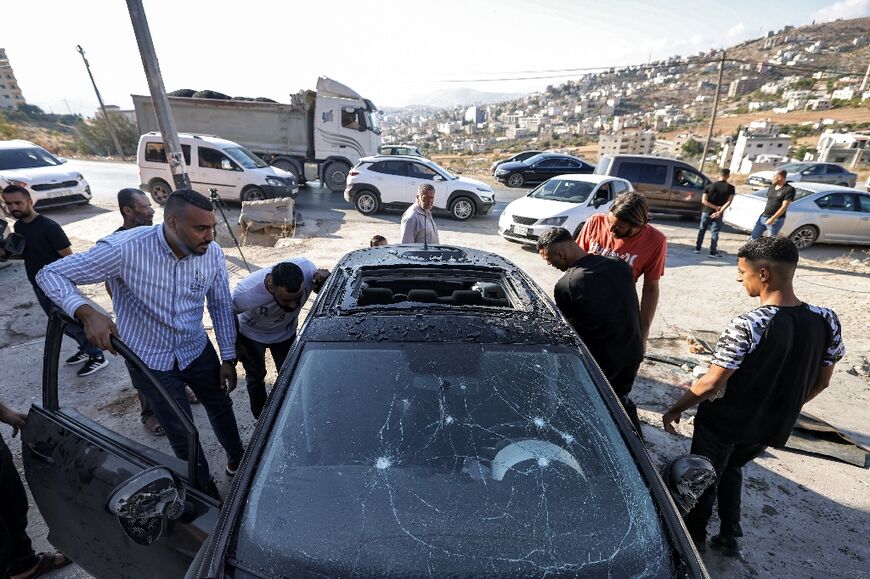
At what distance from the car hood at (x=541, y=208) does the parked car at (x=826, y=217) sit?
151 inches

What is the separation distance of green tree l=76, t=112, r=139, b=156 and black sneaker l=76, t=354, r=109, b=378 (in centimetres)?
2871

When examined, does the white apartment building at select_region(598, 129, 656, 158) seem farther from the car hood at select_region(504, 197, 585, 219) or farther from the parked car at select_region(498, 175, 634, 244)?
Answer: the car hood at select_region(504, 197, 585, 219)

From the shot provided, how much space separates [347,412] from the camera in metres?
1.63

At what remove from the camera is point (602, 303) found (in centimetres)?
252

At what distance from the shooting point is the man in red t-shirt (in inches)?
120

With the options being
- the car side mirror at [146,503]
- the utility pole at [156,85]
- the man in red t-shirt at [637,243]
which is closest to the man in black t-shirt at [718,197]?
the man in red t-shirt at [637,243]

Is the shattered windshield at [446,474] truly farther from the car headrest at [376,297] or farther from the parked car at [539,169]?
the parked car at [539,169]

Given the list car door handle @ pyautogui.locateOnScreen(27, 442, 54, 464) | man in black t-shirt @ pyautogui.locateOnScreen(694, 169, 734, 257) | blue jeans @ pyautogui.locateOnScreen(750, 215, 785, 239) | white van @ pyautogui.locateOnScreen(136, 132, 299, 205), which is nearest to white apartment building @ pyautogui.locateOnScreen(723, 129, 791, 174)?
blue jeans @ pyautogui.locateOnScreen(750, 215, 785, 239)

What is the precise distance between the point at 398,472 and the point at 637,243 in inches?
108

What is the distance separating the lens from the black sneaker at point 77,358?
4047 mm

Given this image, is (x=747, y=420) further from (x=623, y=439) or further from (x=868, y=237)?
(x=868, y=237)

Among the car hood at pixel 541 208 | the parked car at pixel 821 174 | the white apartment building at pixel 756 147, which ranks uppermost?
the car hood at pixel 541 208

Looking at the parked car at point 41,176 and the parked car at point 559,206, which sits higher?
the parked car at point 41,176

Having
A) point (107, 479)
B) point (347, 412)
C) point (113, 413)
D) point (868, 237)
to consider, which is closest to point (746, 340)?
point (347, 412)
